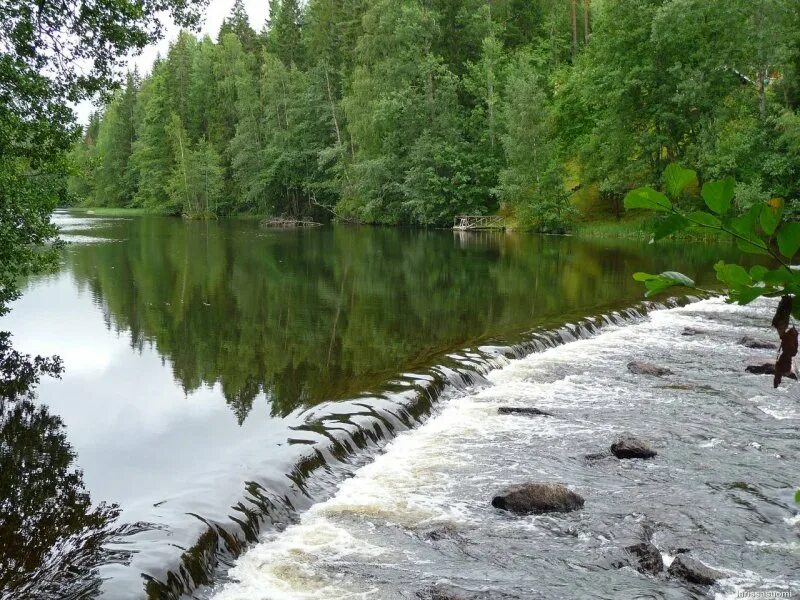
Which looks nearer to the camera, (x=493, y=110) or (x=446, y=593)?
(x=446, y=593)

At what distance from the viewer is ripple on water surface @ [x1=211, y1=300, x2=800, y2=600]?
6.76 meters

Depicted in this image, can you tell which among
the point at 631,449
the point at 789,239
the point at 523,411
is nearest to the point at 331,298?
the point at 523,411

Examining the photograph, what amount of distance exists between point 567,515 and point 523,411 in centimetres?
374

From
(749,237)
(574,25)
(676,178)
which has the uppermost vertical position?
(574,25)

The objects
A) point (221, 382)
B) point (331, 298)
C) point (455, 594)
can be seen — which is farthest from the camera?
point (331, 298)

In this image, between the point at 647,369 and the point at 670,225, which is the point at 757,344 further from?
the point at 670,225

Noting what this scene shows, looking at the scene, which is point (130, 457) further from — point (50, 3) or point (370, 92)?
point (370, 92)

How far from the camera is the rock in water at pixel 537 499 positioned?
8.11m

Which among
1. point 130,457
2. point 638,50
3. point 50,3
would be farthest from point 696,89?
point 130,457

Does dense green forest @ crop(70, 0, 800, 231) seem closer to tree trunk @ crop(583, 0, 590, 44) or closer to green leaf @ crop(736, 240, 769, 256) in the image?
tree trunk @ crop(583, 0, 590, 44)

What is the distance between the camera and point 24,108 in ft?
41.1

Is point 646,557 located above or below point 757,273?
below

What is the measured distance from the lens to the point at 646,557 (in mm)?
7035

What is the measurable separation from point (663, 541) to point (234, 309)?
15.2 metres
